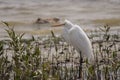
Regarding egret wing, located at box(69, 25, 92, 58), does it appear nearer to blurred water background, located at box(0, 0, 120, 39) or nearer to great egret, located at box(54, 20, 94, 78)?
Result: great egret, located at box(54, 20, 94, 78)

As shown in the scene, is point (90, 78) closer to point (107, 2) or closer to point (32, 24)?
point (32, 24)

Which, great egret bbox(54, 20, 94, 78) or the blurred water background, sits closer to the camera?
great egret bbox(54, 20, 94, 78)

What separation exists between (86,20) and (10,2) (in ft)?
26.5

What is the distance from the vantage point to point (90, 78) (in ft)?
22.7

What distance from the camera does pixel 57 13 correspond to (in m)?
21.8

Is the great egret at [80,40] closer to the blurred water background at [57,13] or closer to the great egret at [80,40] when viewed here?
the great egret at [80,40]

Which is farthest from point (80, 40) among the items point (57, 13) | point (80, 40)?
point (57, 13)

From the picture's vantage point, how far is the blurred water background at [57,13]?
683 inches

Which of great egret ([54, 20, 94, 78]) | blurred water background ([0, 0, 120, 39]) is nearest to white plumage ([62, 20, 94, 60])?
great egret ([54, 20, 94, 78])

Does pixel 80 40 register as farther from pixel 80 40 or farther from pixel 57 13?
pixel 57 13

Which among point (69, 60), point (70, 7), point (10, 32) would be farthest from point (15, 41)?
point (70, 7)

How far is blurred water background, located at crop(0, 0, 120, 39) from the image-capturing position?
17.4 m

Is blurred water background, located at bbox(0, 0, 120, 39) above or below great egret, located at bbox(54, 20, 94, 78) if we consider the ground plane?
above

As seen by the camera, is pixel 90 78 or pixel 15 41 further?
pixel 90 78
